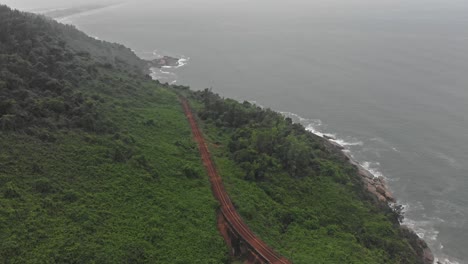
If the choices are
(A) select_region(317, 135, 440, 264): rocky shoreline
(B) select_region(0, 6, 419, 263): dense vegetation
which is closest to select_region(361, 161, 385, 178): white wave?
(A) select_region(317, 135, 440, 264): rocky shoreline

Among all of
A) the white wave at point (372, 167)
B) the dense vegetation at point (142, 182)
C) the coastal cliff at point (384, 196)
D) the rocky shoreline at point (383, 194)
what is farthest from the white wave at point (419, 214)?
the dense vegetation at point (142, 182)

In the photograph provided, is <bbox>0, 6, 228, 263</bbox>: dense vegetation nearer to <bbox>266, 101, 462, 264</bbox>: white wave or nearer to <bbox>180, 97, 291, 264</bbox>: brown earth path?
<bbox>180, 97, 291, 264</bbox>: brown earth path

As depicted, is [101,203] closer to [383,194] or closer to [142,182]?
[142,182]

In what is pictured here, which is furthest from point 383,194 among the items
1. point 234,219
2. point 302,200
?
point 234,219

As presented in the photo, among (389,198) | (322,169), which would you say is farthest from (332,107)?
(322,169)

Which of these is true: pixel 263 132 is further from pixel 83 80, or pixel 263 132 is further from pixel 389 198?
pixel 83 80
